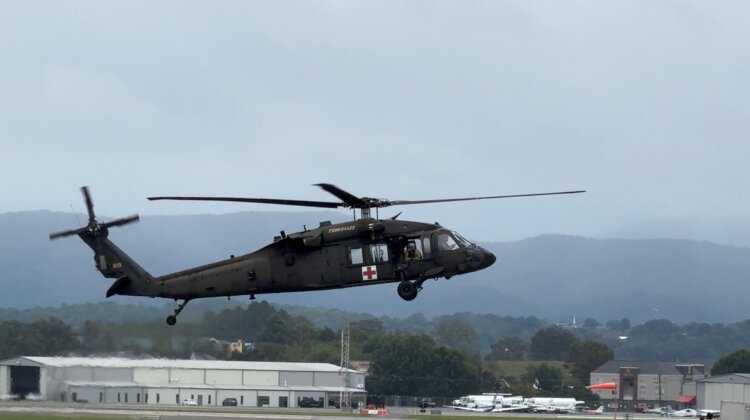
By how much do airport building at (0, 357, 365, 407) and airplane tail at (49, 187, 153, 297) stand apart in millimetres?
16843

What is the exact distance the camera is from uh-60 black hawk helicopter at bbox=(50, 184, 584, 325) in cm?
4659

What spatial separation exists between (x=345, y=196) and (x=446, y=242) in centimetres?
364

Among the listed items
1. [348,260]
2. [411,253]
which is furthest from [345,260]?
[411,253]

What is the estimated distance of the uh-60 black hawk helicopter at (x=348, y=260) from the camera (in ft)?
153

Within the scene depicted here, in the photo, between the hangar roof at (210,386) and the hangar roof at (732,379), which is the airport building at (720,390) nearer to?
the hangar roof at (732,379)

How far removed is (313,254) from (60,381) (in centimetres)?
2907

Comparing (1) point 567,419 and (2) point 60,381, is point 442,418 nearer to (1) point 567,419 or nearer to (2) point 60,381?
(1) point 567,419

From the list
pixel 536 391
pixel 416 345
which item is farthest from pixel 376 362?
pixel 536 391

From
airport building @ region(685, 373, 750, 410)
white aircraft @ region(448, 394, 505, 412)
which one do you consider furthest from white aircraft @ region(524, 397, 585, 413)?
airport building @ region(685, 373, 750, 410)

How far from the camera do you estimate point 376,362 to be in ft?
400

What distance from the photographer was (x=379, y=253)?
153 feet

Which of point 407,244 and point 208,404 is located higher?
point 407,244

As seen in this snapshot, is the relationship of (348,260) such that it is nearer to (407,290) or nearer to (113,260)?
(407,290)

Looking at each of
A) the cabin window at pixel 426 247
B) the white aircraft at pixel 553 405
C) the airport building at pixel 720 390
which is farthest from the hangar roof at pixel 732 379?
the cabin window at pixel 426 247
